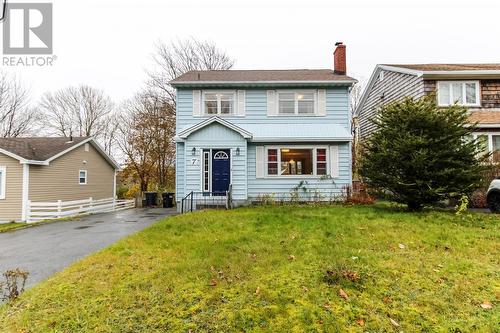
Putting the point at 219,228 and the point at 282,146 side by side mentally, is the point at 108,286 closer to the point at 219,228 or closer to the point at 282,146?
the point at 219,228

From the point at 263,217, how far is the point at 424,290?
5.44m

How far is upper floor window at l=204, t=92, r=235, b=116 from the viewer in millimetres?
14325

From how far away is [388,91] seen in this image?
17.7 metres

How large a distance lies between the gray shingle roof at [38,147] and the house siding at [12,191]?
24.5 inches

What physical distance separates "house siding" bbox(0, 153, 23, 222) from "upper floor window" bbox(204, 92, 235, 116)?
10922 millimetres

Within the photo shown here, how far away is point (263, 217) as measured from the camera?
29.3ft

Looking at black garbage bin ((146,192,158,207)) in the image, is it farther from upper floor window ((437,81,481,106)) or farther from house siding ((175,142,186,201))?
upper floor window ((437,81,481,106))

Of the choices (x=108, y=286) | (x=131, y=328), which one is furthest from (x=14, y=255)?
(x=131, y=328)

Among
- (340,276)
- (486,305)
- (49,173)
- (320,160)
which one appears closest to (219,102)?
(320,160)

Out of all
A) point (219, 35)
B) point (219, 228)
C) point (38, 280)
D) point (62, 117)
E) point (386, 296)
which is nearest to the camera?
point (386, 296)

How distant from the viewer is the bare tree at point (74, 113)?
3169cm

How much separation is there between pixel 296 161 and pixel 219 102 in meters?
5.14

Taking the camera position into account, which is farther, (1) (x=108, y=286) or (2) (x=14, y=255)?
(2) (x=14, y=255)

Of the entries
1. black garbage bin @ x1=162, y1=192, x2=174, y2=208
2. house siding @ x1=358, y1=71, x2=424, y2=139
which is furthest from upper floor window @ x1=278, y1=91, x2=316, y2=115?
black garbage bin @ x1=162, y1=192, x2=174, y2=208
